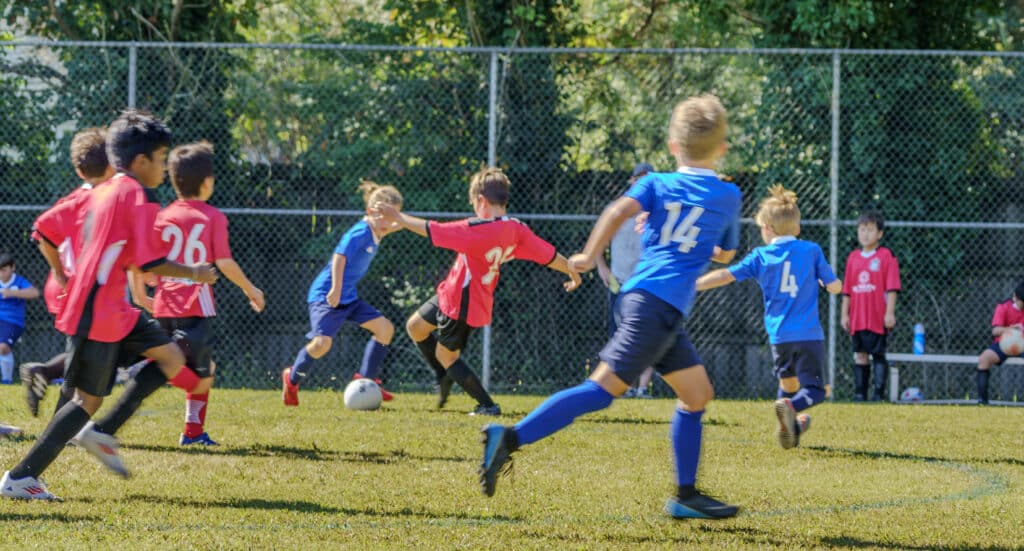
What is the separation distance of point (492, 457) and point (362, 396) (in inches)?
186

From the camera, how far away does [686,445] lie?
5027 millimetres

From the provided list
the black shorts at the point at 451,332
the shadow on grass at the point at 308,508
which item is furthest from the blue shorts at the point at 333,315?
the shadow on grass at the point at 308,508

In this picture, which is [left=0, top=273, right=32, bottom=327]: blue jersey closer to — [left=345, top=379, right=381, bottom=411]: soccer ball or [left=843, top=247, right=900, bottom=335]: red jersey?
[left=345, top=379, right=381, bottom=411]: soccer ball

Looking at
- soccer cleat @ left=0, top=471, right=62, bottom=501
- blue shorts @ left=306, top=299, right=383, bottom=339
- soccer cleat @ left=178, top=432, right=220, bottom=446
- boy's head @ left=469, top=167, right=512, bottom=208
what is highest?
boy's head @ left=469, top=167, right=512, bottom=208

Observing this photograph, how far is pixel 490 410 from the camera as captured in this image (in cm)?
928

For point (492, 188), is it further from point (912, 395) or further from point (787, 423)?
point (912, 395)

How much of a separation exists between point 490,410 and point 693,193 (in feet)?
15.1

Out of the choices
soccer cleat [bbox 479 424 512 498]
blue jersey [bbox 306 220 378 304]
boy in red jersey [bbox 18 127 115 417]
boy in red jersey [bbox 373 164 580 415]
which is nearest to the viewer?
soccer cleat [bbox 479 424 512 498]

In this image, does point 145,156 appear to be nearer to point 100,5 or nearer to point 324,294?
point 324,294

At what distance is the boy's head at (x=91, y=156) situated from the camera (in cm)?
611

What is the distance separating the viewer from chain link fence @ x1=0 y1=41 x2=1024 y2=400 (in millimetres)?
12305

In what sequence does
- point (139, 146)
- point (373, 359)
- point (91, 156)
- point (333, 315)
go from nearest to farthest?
1. point (139, 146)
2. point (91, 156)
3. point (333, 315)
4. point (373, 359)

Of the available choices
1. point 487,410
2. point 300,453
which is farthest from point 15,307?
point 300,453

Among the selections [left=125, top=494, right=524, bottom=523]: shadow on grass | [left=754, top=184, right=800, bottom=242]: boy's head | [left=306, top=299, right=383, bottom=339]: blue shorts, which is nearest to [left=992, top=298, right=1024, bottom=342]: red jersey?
[left=754, top=184, right=800, bottom=242]: boy's head
